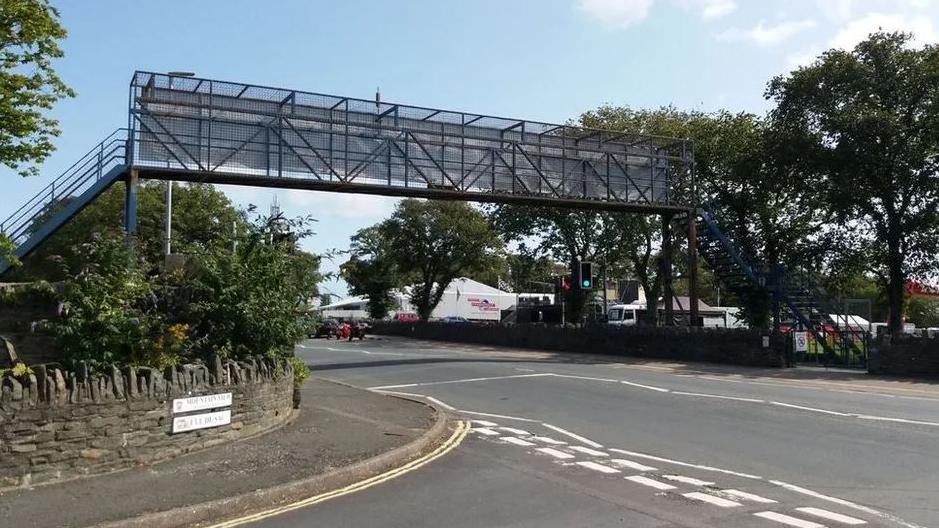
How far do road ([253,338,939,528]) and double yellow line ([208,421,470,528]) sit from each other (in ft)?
0.55

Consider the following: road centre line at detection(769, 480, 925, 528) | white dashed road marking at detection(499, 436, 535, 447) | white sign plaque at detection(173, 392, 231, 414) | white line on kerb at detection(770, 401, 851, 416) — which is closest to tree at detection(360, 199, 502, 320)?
white line on kerb at detection(770, 401, 851, 416)

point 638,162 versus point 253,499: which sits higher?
point 638,162

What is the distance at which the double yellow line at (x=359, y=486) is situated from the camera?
7.72m

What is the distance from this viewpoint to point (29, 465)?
8266 mm

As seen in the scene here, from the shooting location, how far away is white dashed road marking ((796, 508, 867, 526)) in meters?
7.21

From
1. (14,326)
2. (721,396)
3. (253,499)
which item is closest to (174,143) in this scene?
(14,326)

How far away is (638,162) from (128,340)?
26183mm

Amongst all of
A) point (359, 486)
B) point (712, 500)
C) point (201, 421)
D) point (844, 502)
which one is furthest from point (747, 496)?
point (201, 421)

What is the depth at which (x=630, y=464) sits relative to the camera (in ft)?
33.4

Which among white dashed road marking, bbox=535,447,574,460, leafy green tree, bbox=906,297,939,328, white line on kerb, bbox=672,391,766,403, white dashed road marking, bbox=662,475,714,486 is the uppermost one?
leafy green tree, bbox=906,297,939,328

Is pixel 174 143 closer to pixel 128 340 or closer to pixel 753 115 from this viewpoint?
pixel 128 340

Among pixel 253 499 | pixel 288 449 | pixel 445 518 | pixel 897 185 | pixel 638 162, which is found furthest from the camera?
pixel 638 162

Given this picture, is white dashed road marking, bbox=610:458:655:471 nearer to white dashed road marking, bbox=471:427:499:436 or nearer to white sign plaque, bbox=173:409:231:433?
white dashed road marking, bbox=471:427:499:436

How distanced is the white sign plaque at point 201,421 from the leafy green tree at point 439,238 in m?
52.8
